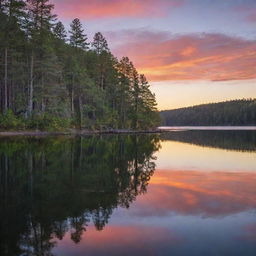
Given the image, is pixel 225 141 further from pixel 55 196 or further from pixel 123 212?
pixel 123 212

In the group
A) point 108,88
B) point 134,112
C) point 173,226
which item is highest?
point 108,88

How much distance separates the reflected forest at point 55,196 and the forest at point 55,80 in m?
25.8

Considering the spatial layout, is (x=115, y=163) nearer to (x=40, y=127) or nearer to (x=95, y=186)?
(x=95, y=186)

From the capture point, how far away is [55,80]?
52.0m

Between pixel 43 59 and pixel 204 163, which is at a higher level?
pixel 43 59

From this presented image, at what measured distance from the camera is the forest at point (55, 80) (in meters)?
44.5

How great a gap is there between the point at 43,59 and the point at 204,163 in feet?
115

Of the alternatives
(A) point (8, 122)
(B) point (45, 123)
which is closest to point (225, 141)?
(B) point (45, 123)

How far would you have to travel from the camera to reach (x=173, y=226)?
24.9ft

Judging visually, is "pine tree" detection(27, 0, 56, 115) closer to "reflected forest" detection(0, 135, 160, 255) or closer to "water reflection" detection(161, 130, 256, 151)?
"water reflection" detection(161, 130, 256, 151)

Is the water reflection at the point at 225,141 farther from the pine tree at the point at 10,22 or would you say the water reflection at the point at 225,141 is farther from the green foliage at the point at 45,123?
the pine tree at the point at 10,22

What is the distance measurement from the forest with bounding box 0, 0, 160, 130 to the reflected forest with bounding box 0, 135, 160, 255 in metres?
25.8

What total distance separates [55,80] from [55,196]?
4392 cm

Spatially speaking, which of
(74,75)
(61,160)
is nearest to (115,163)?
(61,160)
